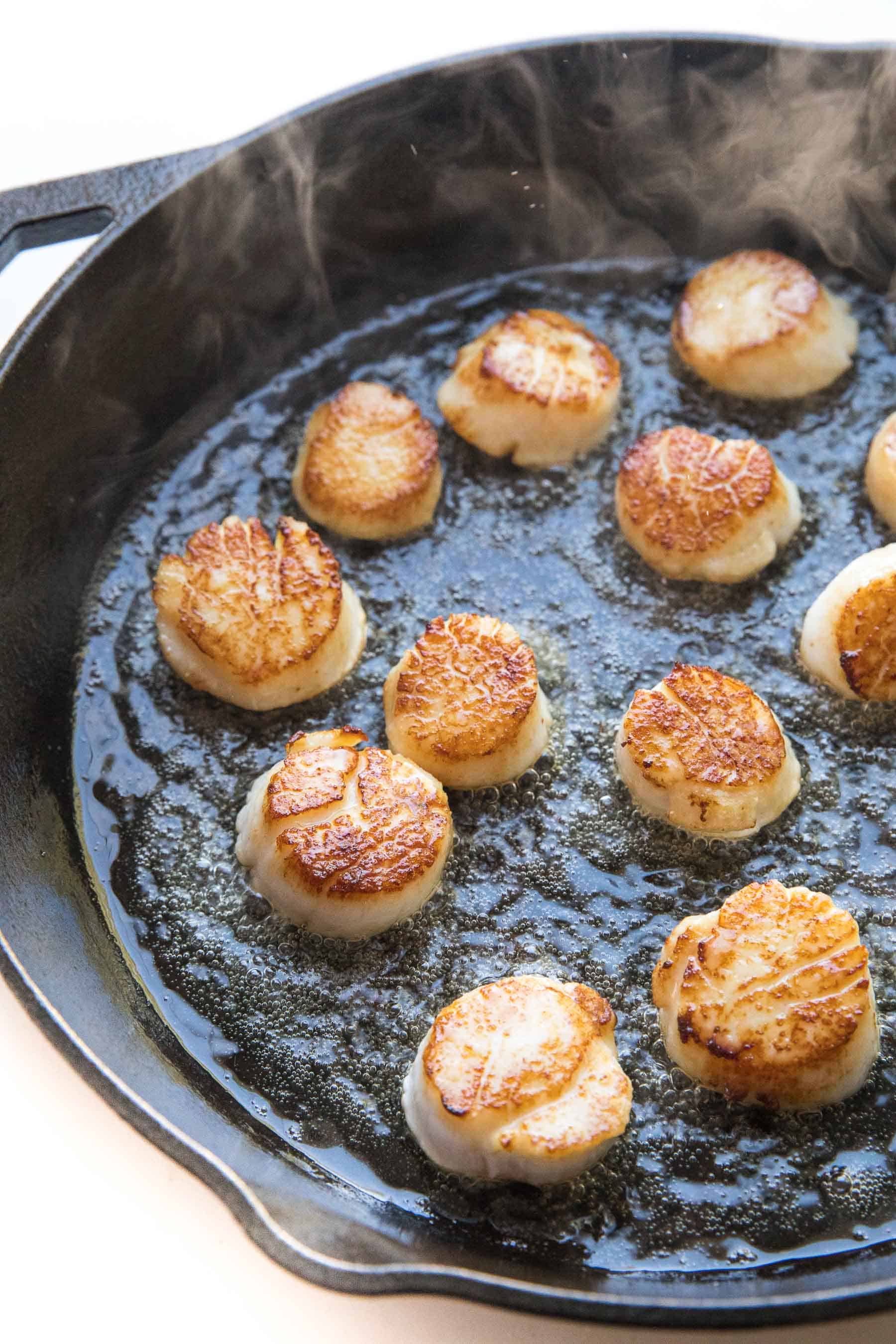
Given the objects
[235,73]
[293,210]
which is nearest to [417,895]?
→ [293,210]

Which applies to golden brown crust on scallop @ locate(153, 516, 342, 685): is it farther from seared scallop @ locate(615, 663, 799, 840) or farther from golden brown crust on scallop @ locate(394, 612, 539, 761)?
seared scallop @ locate(615, 663, 799, 840)

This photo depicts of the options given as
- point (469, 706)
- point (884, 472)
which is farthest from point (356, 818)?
point (884, 472)

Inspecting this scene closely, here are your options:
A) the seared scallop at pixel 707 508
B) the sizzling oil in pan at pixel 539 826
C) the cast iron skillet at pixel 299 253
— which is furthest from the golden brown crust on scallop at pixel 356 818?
the seared scallop at pixel 707 508

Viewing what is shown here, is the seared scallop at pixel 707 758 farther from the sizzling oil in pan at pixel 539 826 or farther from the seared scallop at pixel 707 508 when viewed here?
the seared scallop at pixel 707 508

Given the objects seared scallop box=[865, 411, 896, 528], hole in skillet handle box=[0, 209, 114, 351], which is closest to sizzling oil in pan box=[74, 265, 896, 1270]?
seared scallop box=[865, 411, 896, 528]

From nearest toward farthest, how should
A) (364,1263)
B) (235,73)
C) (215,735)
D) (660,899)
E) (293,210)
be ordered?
(364,1263) < (660,899) < (215,735) < (293,210) < (235,73)

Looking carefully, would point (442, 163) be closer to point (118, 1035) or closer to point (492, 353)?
point (492, 353)
